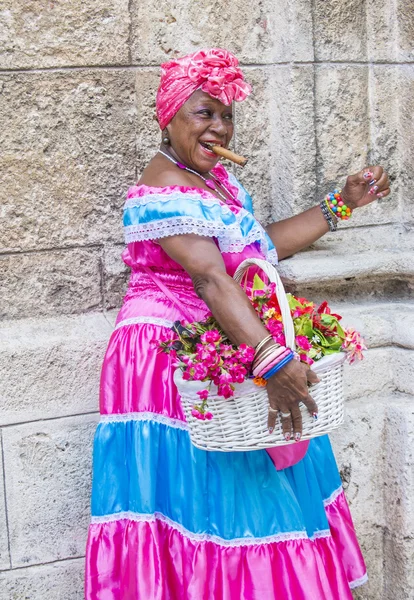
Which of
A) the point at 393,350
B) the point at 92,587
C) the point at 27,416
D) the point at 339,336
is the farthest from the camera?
the point at 393,350

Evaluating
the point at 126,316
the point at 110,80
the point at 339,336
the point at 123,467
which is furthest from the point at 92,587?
the point at 110,80

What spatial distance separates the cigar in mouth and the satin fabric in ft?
1.01

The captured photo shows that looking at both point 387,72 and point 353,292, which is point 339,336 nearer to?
point 353,292

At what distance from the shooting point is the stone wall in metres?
3.26

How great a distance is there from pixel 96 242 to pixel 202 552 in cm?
127

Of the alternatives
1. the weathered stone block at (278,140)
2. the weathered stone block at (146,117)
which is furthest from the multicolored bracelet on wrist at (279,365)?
the weathered stone block at (146,117)

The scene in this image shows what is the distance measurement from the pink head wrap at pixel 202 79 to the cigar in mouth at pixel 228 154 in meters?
0.15

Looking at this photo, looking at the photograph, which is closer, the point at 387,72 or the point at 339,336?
the point at 339,336

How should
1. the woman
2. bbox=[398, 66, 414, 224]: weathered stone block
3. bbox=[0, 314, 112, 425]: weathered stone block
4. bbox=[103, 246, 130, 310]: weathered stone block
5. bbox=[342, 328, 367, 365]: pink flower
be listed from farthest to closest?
bbox=[398, 66, 414, 224]: weathered stone block → bbox=[103, 246, 130, 310]: weathered stone block → bbox=[0, 314, 112, 425]: weathered stone block → the woman → bbox=[342, 328, 367, 365]: pink flower

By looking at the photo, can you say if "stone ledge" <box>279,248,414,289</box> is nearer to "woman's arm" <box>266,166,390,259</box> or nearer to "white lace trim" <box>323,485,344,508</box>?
"woman's arm" <box>266,166,390,259</box>

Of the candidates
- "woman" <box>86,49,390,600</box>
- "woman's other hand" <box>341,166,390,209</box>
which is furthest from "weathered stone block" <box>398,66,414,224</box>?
"woman" <box>86,49,390,600</box>

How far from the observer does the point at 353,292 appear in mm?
3547

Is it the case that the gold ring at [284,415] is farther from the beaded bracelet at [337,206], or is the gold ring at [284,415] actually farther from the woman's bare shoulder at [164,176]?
the beaded bracelet at [337,206]

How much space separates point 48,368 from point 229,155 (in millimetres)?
1066
